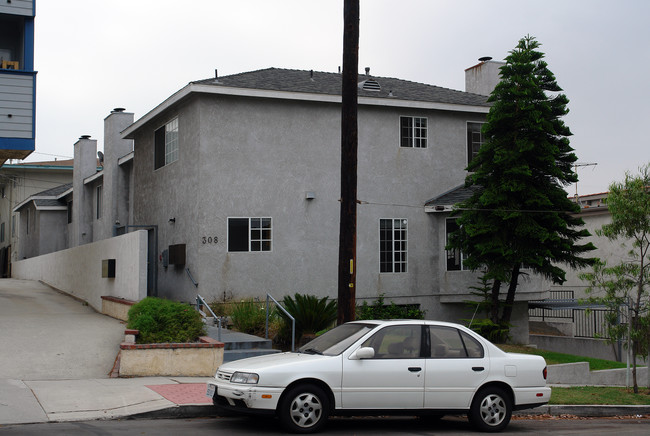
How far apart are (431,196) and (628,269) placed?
831cm

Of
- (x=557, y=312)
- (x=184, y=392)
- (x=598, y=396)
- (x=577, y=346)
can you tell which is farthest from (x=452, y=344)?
(x=557, y=312)

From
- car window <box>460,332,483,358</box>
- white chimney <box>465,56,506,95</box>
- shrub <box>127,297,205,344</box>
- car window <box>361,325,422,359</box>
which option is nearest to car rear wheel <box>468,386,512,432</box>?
car window <box>460,332,483,358</box>

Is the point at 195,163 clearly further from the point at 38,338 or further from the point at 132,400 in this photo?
the point at 132,400

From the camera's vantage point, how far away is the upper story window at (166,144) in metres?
22.6

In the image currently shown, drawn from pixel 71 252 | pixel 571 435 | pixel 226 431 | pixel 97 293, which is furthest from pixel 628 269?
pixel 71 252

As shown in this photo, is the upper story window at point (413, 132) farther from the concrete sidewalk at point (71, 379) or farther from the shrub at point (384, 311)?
the concrete sidewalk at point (71, 379)

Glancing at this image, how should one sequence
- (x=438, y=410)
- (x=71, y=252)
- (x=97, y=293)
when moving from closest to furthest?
(x=438, y=410) < (x=97, y=293) < (x=71, y=252)

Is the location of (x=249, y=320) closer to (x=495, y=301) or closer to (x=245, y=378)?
(x=495, y=301)

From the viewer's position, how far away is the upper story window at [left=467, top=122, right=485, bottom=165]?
24.1 meters

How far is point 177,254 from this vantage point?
21.4 m

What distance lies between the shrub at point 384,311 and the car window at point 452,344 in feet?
33.5

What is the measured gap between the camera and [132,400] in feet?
36.3

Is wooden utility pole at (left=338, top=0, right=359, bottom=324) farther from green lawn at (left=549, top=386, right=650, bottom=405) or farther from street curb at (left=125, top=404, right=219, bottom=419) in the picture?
green lawn at (left=549, top=386, right=650, bottom=405)

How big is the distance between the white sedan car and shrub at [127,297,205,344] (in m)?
4.26
